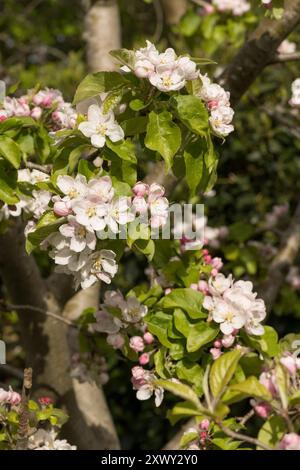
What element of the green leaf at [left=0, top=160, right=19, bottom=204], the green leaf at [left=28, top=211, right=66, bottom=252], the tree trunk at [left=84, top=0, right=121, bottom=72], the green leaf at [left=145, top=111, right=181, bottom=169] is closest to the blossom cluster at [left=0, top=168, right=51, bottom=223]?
the green leaf at [left=0, top=160, right=19, bottom=204]

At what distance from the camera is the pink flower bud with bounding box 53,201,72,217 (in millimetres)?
1345

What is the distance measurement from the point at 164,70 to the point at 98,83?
140 mm

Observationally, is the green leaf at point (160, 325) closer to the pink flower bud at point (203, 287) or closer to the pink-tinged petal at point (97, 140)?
the pink flower bud at point (203, 287)

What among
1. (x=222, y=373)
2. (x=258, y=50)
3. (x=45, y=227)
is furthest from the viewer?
(x=258, y=50)

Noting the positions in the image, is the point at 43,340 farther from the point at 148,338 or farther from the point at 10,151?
the point at 10,151

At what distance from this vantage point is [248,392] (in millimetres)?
1178

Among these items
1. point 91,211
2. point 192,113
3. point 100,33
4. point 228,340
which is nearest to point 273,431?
point 228,340

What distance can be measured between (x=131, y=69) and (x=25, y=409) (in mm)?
676

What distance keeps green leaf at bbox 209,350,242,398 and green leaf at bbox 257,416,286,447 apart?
12 centimetres

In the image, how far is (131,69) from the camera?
1439 mm

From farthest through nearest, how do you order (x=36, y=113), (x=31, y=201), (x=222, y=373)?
(x=36, y=113), (x=31, y=201), (x=222, y=373)

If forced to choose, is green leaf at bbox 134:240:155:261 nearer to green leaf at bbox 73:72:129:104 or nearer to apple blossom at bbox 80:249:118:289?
apple blossom at bbox 80:249:118:289

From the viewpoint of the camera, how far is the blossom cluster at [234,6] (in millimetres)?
2857
